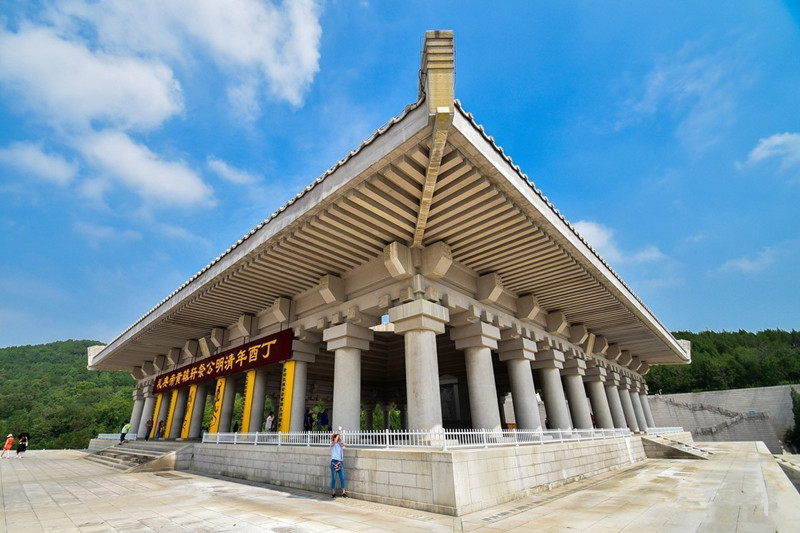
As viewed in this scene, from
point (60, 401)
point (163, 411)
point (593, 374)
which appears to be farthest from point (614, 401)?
point (60, 401)

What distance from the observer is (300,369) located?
41.9ft

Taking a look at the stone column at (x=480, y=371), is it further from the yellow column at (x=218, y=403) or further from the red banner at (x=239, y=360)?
the yellow column at (x=218, y=403)

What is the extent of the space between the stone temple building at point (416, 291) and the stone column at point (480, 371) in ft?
0.14

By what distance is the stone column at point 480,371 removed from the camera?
10.2 meters

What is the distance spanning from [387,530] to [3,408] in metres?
77.0

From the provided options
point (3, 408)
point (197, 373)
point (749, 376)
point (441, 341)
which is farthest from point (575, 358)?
point (3, 408)

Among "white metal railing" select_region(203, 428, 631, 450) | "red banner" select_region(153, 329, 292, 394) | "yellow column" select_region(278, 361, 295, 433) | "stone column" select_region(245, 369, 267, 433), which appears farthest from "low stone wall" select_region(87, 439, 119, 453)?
"yellow column" select_region(278, 361, 295, 433)

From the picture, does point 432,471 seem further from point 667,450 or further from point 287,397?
point 667,450

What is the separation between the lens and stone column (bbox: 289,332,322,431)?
39.9ft

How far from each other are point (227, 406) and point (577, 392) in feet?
51.2

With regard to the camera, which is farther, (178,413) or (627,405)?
(627,405)

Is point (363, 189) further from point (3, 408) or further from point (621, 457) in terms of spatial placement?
point (3, 408)

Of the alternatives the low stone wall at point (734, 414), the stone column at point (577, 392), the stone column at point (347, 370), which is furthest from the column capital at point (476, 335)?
the low stone wall at point (734, 414)

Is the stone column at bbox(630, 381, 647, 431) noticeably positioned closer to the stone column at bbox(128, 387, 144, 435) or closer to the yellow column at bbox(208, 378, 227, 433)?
the yellow column at bbox(208, 378, 227, 433)
